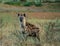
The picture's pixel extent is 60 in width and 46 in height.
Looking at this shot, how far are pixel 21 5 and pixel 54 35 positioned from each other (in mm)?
671

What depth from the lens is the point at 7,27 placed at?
4426 millimetres

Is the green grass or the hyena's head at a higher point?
the hyena's head

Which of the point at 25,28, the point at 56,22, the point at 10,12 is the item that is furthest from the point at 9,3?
the point at 56,22

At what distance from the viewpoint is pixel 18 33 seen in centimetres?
444

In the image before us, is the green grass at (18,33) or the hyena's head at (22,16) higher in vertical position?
the hyena's head at (22,16)

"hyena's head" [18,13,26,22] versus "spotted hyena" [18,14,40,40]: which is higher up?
"hyena's head" [18,13,26,22]

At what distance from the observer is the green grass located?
4.38m

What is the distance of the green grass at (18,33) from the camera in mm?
4375

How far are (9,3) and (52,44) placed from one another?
90cm

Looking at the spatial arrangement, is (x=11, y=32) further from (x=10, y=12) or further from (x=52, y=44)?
(x=52, y=44)

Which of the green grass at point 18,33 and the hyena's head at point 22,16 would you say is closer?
the green grass at point 18,33

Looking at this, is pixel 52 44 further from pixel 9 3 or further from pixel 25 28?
pixel 9 3

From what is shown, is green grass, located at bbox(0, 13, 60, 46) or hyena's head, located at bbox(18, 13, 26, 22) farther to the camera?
hyena's head, located at bbox(18, 13, 26, 22)

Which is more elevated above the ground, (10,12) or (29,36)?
(10,12)
